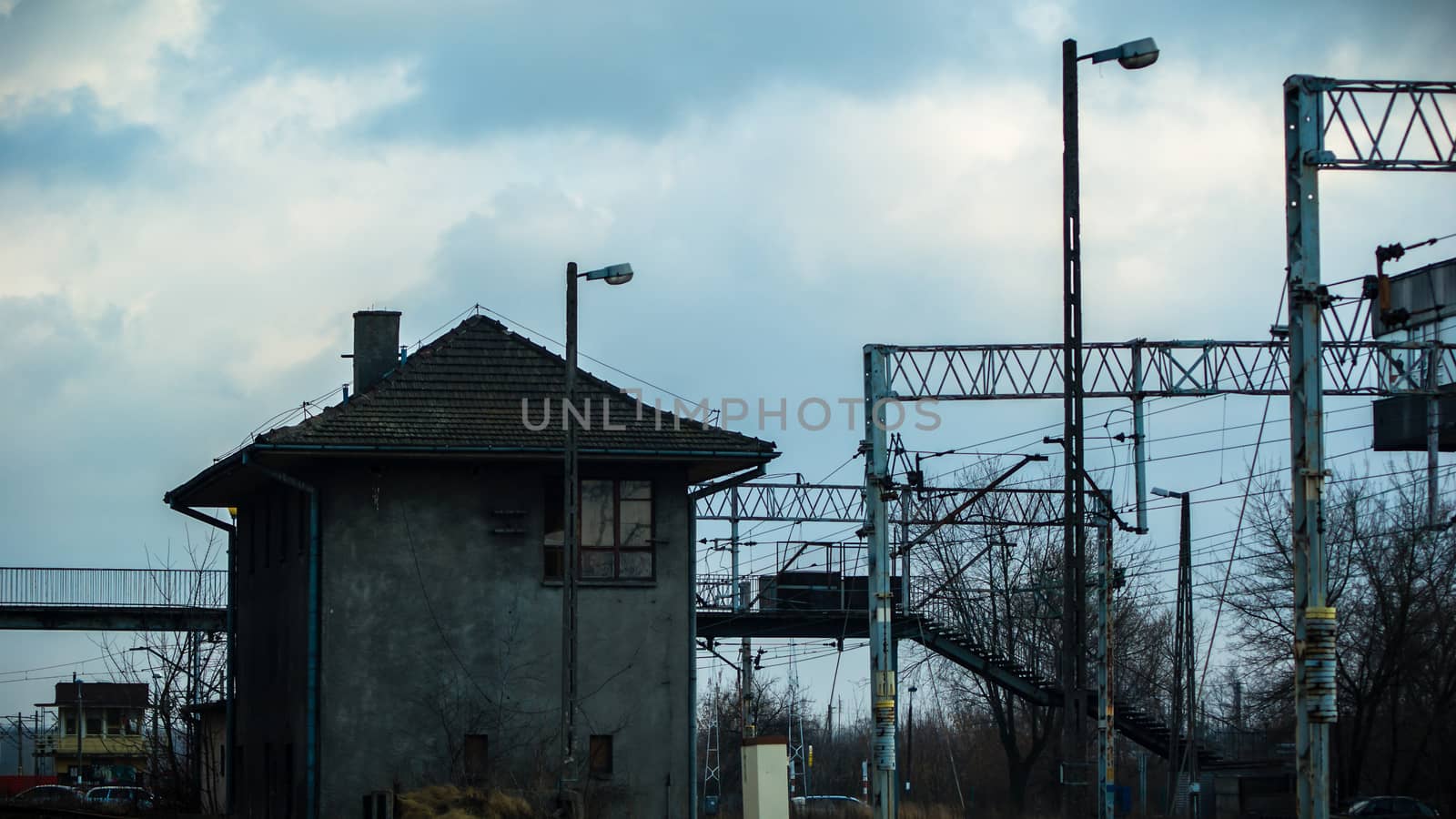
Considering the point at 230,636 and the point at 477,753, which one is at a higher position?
the point at 230,636

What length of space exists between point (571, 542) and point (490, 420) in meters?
5.64

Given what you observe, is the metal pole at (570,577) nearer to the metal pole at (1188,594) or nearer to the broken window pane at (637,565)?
the broken window pane at (637,565)

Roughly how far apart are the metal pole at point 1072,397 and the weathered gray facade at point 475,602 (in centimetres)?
582

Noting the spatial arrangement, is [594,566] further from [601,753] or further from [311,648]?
[311,648]

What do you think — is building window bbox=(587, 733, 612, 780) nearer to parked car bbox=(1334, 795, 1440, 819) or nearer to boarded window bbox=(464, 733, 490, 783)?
boarded window bbox=(464, 733, 490, 783)

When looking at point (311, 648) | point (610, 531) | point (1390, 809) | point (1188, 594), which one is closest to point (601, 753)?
point (610, 531)

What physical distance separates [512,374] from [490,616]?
166 inches

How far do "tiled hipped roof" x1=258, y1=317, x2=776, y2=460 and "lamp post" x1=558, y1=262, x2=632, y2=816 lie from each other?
154 inches

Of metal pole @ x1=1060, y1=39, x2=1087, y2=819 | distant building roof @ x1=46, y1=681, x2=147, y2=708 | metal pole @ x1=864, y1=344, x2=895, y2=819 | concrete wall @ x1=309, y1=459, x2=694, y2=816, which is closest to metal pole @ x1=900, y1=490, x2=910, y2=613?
metal pole @ x1=864, y1=344, x2=895, y2=819

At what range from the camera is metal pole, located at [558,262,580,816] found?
74.2 ft

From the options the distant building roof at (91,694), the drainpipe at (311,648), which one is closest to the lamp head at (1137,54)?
the drainpipe at (311,648)

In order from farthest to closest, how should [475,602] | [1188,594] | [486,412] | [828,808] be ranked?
[828,808], [1188,594], [486,412], [475,602]

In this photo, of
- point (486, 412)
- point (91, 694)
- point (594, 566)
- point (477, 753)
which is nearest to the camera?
point (477, 753)

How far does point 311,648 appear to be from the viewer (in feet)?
90.7
